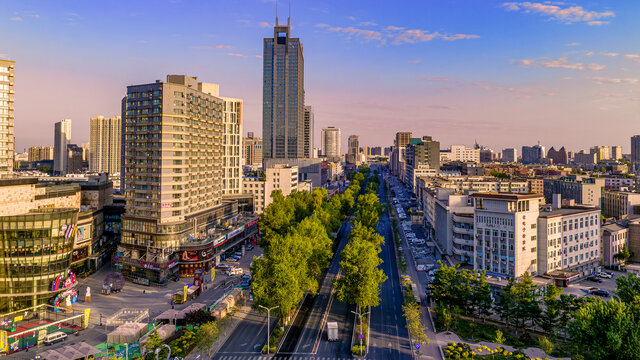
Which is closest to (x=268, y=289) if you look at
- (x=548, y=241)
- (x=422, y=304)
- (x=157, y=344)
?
(x=157, y=344)

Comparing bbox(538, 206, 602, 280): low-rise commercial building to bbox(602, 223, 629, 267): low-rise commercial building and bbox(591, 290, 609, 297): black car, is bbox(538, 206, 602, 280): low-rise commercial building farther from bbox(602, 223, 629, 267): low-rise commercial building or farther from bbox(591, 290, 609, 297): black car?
bbox(602, 223, 629, 267): low-rise commercial building

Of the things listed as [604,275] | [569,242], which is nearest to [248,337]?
[569,242]

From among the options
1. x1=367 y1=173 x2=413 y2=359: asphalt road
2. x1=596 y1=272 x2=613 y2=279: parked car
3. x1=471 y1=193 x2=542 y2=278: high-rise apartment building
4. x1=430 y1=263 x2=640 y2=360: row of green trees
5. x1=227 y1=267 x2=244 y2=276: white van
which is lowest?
x1=367 y1=173 x2=413 y2=359: asphalt road

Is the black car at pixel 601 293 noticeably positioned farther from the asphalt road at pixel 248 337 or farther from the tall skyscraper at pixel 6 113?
the tall skyscraper at pixel 6 113

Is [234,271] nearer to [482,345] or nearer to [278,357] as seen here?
[278,357]

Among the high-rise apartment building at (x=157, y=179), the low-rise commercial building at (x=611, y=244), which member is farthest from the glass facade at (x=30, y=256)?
the low-rise commercial building at (x=611, y=244)

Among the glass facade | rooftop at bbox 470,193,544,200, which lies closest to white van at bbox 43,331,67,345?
the glass facade
